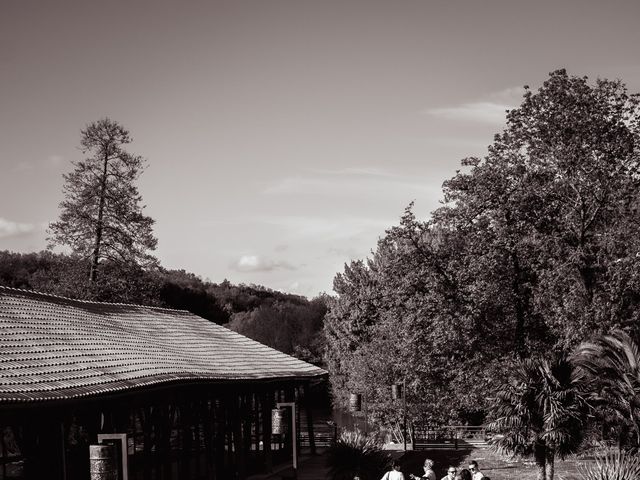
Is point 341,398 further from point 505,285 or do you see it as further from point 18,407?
point 18,407

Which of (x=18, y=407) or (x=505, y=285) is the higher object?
(x=505, y=285)

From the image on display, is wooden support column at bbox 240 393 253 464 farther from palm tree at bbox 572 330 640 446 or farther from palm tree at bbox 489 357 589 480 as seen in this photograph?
palm tree at bbox 572 330 640 446

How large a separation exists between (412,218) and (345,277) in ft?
91.3

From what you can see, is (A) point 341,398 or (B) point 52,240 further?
(A) point 341,398

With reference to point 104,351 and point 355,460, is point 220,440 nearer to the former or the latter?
point 355,460

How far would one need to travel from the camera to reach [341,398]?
56.4 metres

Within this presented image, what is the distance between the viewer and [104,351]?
1750 cm

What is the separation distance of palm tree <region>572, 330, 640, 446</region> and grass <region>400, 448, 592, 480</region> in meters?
2.98

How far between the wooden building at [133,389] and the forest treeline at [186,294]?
36.5 ft

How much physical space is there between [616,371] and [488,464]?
26.7ft

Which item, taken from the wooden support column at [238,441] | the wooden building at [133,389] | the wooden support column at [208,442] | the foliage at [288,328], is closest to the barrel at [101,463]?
the wooden building at [133,389]

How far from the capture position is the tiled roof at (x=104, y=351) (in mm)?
13758

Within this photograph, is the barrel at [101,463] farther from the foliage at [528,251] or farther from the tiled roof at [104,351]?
the foliage at [528,251]

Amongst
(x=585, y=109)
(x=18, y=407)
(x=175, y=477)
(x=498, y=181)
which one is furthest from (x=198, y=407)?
(x=585, y=109)
